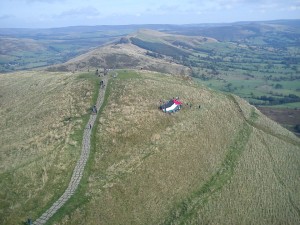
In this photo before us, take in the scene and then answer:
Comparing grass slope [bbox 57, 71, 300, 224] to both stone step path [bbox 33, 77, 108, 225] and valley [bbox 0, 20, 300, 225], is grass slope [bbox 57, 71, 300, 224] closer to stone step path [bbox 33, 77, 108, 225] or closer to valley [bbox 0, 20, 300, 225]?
valley [bbox 0, 20, 300, 225]

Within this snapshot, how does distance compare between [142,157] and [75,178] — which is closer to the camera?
[75,178]

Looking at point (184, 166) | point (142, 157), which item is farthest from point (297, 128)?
point (142, 157)

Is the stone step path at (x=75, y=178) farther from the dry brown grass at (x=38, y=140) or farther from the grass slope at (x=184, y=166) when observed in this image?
the grass slope at (x=184, y=166)

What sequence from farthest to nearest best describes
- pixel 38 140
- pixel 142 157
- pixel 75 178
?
pixel 38 140 < pixel 142 157 < pixel 75 178

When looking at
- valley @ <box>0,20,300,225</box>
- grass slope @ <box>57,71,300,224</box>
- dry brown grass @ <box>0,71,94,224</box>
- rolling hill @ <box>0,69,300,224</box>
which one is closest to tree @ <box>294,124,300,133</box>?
rolling hill @ <box>0,69,300,224</box>

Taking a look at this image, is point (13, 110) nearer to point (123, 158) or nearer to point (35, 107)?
point (35, 107)

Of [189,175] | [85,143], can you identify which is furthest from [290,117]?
[85,143]

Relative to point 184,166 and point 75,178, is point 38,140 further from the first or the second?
point 184,166
